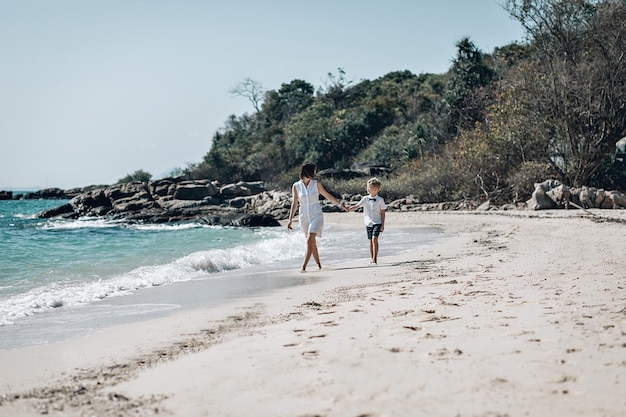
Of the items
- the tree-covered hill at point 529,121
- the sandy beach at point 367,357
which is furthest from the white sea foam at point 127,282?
the tree-covered hill at point 529,121

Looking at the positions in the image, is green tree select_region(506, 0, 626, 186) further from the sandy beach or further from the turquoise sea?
the sandy beach

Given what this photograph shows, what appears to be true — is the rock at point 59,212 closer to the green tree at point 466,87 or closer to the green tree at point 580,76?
the green tree at point 466,87

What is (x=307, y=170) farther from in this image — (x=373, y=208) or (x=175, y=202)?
(x=175, y=202)

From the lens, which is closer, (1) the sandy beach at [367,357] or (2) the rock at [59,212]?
(1) the sandy beach at [367,357]

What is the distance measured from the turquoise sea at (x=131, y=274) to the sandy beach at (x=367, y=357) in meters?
0.87

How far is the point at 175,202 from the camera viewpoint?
32.8 metres

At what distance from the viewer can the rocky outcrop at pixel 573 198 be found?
63.0ft

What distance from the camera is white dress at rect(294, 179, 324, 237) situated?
10.1m

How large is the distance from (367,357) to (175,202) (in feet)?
98.7

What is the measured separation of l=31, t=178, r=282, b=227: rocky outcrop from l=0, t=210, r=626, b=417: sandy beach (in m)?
21.1

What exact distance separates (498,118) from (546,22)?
178 inches

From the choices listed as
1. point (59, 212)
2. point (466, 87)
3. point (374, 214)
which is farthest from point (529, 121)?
point (59, 212)

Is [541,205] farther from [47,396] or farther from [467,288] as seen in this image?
[47,396]

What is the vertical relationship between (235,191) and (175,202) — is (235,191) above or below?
above
